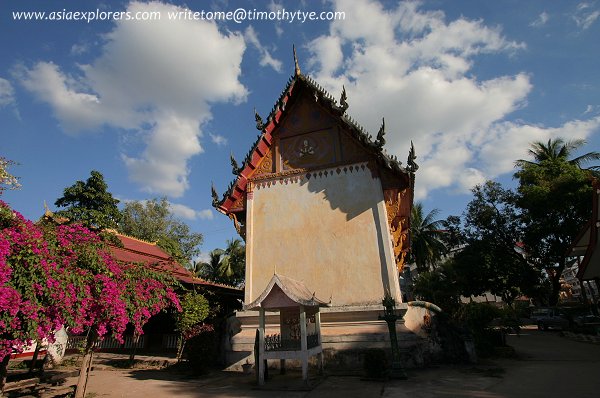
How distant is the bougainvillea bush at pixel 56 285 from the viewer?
17.9 ft

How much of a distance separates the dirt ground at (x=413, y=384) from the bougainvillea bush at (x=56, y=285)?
7.62 feet

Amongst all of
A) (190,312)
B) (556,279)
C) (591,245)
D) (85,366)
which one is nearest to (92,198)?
(190,312)

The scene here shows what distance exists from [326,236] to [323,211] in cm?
91

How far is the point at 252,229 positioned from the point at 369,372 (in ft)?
19.8

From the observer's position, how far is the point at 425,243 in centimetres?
3294

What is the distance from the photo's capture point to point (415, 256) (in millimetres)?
33750

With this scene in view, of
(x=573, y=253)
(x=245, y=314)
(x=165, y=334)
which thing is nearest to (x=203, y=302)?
(x=245, y=314)

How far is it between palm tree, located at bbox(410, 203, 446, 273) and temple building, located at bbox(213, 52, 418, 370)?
69.0ft

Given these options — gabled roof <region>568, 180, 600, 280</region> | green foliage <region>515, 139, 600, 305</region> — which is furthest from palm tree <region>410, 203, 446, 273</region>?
gabled roof <region>568, 180, 600, 280</region>

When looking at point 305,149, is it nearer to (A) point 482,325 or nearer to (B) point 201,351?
(B) point 201,351

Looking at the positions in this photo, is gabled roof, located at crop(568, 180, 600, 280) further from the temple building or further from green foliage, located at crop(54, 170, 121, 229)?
green foliage, located at crop(54, 170, 121, 229)

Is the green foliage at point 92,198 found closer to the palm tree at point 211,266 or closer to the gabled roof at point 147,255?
the gabled roof at point 147,255

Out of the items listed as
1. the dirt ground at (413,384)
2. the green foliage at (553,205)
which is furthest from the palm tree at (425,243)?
the dirt ground at (413,384)

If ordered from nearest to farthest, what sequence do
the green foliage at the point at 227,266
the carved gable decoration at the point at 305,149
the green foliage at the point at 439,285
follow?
the carved gable decoration at the point at 305,149 < the green foliage at the point at 439,285 < the green foliage at the point at 227,266
